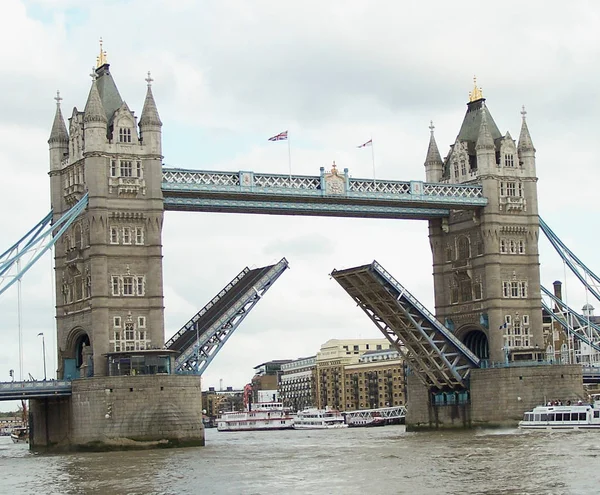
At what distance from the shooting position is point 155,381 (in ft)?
234

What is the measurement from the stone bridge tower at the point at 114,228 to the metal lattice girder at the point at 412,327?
1347cm

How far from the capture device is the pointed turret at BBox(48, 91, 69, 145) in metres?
78.4

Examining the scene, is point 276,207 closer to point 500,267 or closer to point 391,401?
point 500,267

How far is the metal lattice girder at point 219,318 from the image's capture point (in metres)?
75.9

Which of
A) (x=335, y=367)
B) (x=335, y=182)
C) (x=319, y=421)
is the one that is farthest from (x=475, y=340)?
(x=335, y=367)

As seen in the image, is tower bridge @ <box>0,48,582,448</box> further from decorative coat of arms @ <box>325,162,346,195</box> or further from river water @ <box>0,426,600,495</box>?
river water @ <box>0,426,600,495</box>

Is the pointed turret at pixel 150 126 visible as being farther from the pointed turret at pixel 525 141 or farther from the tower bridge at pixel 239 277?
the pointed turret at pixel 525 141

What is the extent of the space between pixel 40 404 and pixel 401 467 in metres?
29.9

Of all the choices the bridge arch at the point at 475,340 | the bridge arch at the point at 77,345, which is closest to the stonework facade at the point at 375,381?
the bridge arch at the point at 475,340

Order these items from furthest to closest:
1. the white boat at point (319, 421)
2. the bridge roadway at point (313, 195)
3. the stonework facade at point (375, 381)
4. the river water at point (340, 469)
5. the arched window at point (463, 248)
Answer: the stonework facade at point (375, 381), the white boat at point (319, 421), the arched window at point (463, 248), the bridge roadway at point (313, 195), the river water at point (340, 469)

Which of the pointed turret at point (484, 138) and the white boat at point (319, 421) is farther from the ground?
the pointed turret at point (484, 138)

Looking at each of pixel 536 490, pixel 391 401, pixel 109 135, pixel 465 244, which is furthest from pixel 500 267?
pixel 391 401

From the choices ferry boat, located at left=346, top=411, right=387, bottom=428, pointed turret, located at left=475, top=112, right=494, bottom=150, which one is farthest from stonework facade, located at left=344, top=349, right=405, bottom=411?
pointed turret, located at left=475, top=112, right=494, bottom=150

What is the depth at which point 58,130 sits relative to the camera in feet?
258
